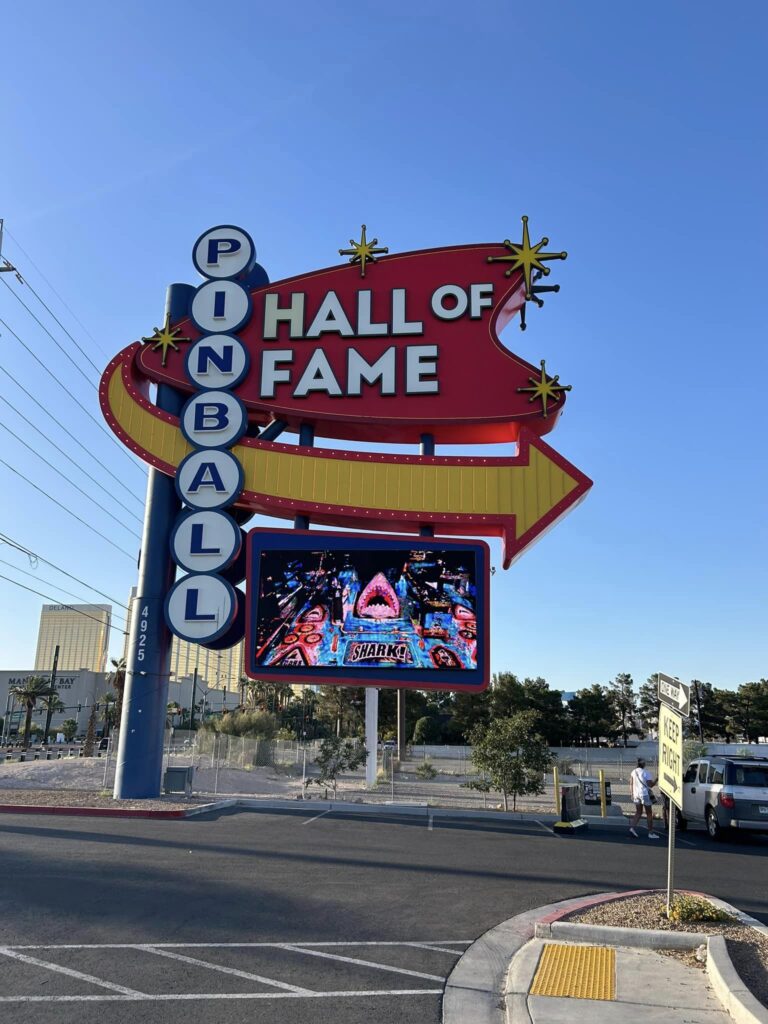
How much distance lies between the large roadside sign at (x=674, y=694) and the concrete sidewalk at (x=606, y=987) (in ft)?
8.19

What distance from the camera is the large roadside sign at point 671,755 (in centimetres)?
868

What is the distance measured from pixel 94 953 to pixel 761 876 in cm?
930

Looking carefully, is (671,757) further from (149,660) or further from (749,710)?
(749,710)

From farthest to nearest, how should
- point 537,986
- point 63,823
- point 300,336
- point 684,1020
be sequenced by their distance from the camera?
point 300,336, point 63,823, point 537,986, point 684,1020

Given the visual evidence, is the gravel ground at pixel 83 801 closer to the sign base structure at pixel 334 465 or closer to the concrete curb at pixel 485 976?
the sign base structure at pixel 334 465

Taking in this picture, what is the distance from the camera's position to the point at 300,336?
77.0ft

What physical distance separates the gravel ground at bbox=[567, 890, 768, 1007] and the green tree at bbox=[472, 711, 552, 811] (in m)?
12.8

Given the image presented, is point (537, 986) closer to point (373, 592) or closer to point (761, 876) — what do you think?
point (761, 876)

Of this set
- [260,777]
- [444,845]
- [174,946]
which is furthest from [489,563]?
[260,777]

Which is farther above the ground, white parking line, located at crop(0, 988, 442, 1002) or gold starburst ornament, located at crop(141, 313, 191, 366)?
gold starburst ornament, located at crop(141, 313, 191, 366)

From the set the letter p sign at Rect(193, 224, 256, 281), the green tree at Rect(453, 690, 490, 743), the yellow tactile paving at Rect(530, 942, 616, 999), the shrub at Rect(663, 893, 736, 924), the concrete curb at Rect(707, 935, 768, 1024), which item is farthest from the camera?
the green tree at Rect(453, 690, 490, 743)

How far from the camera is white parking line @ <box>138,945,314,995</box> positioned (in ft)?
20.5

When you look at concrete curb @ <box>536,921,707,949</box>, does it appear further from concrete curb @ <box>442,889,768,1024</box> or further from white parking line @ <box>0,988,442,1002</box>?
white parking line @ <box>0,988,442,1002</box>

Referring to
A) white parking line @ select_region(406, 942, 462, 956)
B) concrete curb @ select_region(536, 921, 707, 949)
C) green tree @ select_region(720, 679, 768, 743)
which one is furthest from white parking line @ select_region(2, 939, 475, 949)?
green tree @ select_region(720, 679, 768, 743)
